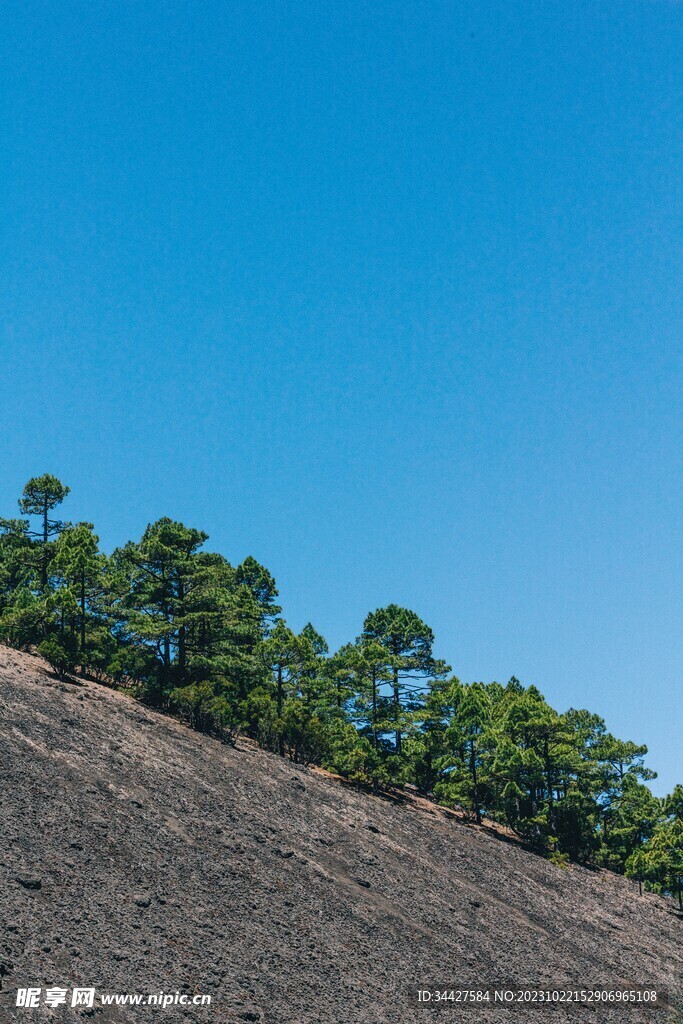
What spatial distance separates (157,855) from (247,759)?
16.1 metres

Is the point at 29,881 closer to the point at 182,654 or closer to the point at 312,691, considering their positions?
the point at 182,654

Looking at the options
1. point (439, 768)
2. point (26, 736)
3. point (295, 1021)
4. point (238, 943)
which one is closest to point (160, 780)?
point (26, 736)

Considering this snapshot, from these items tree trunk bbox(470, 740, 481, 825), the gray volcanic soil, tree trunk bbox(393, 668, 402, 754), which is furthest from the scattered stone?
tree trunk bbox(470, 740, 481, 825)

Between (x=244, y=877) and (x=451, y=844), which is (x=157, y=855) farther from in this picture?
(x=451, y=844)

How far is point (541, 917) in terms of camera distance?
4253 cm

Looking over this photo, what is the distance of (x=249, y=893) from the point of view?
103ft

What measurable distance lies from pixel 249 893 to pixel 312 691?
2981 cm

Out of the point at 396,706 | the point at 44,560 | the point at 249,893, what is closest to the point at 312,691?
the point at 396,706

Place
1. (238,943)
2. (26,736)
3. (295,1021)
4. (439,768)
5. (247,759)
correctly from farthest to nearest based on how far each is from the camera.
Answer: (439,768) → (247,759) → (26,736) → (238,943) → (295,1021)

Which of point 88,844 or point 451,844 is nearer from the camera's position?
point 88,844

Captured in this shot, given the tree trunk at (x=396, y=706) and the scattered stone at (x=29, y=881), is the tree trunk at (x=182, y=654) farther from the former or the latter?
the scattered stone at (x=29, y=881)

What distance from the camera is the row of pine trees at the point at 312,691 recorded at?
168 feet

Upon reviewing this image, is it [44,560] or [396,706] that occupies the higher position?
[44,560]

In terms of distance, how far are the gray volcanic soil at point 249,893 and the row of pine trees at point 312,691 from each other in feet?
10.2
